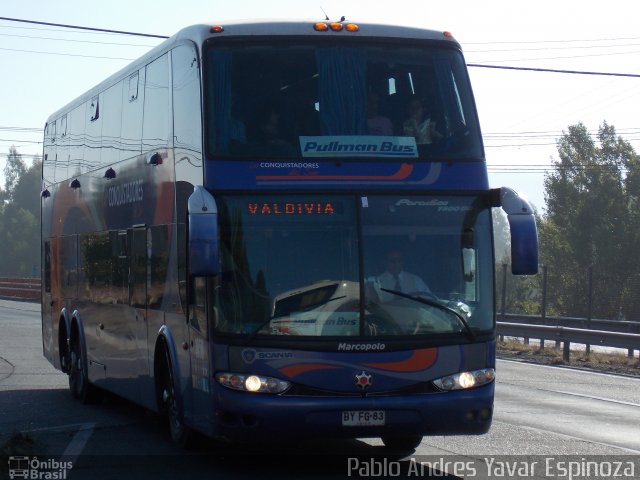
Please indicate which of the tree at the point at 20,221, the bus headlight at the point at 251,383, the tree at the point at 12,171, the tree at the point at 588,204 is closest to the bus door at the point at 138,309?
the bus headlight at the point at 251,383

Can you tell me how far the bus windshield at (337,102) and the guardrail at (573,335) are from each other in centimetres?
1292

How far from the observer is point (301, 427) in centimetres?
876

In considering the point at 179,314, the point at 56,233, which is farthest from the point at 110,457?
the point at 56,233

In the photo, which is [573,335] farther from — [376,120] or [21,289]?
[21,289]

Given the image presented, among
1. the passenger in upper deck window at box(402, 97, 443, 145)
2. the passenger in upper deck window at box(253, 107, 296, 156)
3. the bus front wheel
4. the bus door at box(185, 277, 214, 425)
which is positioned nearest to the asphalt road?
the bus front wheel

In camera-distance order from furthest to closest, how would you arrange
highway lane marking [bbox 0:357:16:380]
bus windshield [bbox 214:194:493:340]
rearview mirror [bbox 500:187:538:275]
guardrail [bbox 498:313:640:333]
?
guardrail [bbox 498:313:640:333]
highway lane marking [bbox 0:357:16:380]
rearview mirror [bbox 500:187:538:275]
bus windshield [bbox 214:194:493:340]

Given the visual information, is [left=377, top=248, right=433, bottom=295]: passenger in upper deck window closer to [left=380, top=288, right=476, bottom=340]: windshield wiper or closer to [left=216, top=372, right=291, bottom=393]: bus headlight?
[left=380, top=288, right=476, bottom=340]: windshield wiper

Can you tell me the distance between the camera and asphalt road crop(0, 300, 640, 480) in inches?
379

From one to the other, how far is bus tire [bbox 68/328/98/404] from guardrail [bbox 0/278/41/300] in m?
37.5

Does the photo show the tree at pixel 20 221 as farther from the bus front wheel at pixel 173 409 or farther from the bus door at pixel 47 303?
the bus front wheel at pixel 173 409

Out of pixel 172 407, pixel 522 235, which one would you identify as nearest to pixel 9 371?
pixel 172 407

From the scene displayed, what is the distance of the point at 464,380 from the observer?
9.10 meters

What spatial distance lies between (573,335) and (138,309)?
1300 centimetres

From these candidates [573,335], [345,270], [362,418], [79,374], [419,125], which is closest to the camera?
[362,418]
